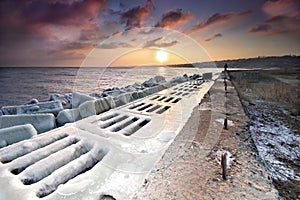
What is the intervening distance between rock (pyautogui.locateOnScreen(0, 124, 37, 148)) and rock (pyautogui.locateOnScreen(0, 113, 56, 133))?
0.64m

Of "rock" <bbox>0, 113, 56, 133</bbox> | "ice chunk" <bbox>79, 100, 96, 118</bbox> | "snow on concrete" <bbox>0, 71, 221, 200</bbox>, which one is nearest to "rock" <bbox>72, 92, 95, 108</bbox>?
"ice chunk" <bbox>79, 100, 96, 118</bbox>

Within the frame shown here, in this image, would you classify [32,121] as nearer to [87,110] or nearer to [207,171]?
[87,110]

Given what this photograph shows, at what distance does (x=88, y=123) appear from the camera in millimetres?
3600

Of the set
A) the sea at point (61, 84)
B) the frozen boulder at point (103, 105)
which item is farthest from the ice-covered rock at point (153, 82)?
the frozen boulder at point (103, 105)

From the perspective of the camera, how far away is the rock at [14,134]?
9.12ft

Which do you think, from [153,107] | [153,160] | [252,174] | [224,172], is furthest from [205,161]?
[153,107]

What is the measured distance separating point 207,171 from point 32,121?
11.9 feet

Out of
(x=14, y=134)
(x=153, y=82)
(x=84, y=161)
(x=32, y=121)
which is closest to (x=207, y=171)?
(x=84, y=161)

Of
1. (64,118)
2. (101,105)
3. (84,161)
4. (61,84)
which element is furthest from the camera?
(61,84)

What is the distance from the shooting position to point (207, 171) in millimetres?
1967

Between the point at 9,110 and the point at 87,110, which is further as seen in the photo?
the point at 9,110

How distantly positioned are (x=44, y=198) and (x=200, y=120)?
308cm

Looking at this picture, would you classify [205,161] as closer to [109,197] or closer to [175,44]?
[109,197]

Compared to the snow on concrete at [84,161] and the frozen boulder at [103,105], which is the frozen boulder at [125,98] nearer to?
the frozen boulder at [103,105]
